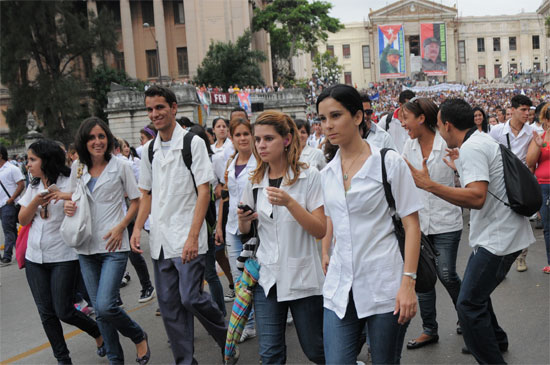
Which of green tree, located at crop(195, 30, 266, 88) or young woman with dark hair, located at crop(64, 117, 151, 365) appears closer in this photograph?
young woman with dark hair, located at crop(64, 117, 151, 365)

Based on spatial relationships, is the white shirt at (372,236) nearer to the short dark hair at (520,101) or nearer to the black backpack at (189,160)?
the black backpack at (189,160)

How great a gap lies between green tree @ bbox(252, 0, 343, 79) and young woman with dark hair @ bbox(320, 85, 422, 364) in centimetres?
4801

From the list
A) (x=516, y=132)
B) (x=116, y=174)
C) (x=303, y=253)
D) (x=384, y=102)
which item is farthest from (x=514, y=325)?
(x=384, y=102)

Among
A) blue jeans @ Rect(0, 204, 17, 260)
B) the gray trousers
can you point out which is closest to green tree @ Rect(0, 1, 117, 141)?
blue jeans @ Rect(0, 204, 17, 260)

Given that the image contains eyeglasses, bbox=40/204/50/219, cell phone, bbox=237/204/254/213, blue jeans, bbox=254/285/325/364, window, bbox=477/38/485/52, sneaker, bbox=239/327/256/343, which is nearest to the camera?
blue jeans, bbox=254/285/325/364

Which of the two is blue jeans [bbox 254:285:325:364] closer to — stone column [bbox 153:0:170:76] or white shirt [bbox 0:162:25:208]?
white shirt [bbox 0:162:25:208]

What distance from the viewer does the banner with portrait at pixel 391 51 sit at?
89188 mm

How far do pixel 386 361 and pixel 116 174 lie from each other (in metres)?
2.94

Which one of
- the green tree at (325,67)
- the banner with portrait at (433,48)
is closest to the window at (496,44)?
the banner with portrait at (433,48)

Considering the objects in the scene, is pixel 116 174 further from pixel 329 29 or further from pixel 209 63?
pixel 329 29

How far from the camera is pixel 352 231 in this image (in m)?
2.88

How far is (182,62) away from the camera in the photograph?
170 ft

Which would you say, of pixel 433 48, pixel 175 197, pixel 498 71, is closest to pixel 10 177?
pixel 175 197

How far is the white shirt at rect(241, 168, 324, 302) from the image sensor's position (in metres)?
3.48
